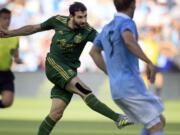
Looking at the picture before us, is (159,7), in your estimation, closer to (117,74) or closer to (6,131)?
(6,131)

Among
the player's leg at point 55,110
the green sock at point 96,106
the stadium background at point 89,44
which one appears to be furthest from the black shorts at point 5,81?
the stadium background at point 89,44

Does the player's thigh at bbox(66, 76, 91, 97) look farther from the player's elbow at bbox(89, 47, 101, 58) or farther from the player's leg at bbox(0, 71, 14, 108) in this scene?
the player's leg at bbox(0, 71, 14, 108)

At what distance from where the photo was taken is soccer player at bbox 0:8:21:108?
1499 centimetres

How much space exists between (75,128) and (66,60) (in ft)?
14.6

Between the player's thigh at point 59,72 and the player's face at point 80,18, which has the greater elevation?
the player's face at point 80,18

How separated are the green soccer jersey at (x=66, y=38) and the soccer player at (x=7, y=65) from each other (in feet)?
11.2

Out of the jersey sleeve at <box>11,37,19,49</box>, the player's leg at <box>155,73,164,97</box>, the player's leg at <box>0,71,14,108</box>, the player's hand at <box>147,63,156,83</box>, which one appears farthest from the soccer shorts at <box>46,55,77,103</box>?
the player's leg at <box>155,73,164,97</box>

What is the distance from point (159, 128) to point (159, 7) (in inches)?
779

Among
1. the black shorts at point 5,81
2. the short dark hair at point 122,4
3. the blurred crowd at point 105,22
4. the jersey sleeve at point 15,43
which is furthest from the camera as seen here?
the blurred crowd at point 105,22

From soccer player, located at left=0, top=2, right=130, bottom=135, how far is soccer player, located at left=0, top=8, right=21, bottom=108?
11.3 ft

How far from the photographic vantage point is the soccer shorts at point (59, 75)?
11.3 meters

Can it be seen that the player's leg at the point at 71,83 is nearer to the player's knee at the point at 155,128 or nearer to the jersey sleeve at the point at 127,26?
the player's knee at the point at 155,128

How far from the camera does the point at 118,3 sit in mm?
8328

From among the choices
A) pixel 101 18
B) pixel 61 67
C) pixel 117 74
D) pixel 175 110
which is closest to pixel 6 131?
pixel 61 67
